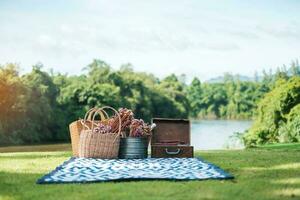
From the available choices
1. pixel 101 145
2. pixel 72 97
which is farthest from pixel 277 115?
pixel 72 97

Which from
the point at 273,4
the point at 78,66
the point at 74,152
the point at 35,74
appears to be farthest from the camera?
the point at 78,66

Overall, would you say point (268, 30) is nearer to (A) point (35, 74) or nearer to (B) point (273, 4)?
(B) point (273, 4)

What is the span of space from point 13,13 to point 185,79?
186 feet

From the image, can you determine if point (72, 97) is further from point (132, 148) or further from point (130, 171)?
point (130, 171)

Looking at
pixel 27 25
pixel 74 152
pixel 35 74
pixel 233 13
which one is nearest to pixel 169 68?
pixel 27 25

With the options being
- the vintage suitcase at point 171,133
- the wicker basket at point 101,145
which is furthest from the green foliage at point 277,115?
the wicker basket at point 101,145

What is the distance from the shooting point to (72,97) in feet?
111

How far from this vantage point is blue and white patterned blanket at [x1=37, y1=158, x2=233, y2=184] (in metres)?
4.84

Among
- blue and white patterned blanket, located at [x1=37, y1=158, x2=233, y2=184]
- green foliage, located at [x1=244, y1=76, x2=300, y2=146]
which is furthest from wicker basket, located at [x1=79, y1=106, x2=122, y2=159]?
green foliage, located at [x1=244, y1=76, x2=300, y2=146]

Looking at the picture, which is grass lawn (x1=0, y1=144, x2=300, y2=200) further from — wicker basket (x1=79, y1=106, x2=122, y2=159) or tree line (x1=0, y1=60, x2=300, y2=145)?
tree line (x1=0, y1=60, x2=300, y2=145)

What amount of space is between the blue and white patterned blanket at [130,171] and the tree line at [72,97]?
17.6m

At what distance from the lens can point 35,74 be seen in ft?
96.1

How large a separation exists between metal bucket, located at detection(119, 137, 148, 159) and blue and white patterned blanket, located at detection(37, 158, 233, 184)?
52 centimetres

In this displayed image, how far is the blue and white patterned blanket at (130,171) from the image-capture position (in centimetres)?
484
